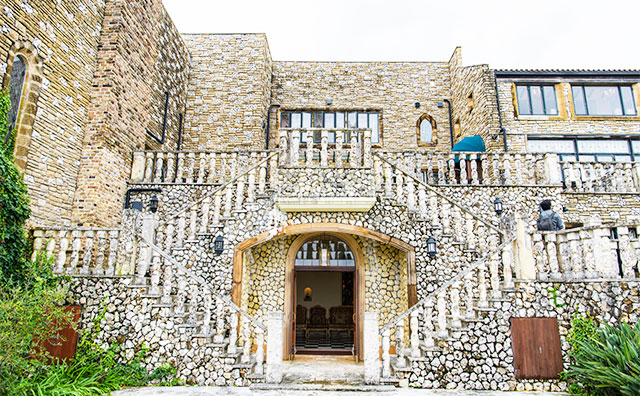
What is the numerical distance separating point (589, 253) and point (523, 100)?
9.47 m

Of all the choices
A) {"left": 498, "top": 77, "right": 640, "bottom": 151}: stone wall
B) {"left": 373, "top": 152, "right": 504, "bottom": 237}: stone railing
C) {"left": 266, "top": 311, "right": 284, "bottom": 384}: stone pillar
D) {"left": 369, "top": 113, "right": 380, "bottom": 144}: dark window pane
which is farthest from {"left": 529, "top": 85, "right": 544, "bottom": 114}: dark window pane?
{"left": 266, "top": 311, "right": 284, "bottom": 384}: stone pillar

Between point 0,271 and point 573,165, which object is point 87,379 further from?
point 573,165

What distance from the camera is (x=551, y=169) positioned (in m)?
10.8

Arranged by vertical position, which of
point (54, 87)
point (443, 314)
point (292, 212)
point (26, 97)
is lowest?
point (443, 314)

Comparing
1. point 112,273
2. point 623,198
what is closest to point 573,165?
point 623,198

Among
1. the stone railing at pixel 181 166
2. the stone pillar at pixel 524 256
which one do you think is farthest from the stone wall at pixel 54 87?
the stone pillar at pixel 524 256

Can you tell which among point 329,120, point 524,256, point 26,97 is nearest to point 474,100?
point 329,120

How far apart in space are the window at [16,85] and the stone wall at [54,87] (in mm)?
161

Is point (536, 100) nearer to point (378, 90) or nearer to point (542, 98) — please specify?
point (542, 98)

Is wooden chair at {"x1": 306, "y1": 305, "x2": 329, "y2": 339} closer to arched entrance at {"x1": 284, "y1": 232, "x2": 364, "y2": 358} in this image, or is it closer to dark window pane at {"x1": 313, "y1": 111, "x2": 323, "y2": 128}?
arched entrance at {"x1": 284, "y1": 232, "x2": 364, "y2": 358}

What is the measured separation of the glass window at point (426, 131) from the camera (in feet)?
53.7

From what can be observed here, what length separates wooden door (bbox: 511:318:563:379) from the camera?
6.88 m

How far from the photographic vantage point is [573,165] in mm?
11414

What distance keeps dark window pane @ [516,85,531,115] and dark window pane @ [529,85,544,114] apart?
17 cm
